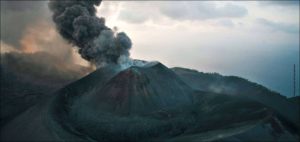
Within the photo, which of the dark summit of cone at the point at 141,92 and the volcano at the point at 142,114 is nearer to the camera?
the volcano at the point at 142,114

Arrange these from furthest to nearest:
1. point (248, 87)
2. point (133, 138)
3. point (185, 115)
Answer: point (248, 87), point (185, 115), point (133, 138)

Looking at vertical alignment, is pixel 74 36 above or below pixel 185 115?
above

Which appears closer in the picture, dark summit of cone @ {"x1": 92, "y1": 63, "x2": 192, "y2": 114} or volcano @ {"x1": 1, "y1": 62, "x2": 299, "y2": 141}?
volcano @ {"x1": 1, "y1": 62, "x2": 299, "y2": 141}

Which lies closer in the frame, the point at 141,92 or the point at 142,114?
the point at 142,114

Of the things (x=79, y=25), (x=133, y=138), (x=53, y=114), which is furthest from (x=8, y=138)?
(x=79, y=25)

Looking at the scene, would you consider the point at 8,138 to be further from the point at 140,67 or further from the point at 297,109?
the point at 297,109

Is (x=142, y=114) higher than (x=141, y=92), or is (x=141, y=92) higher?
(x=141, y=92)

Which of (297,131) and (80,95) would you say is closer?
(297,131)

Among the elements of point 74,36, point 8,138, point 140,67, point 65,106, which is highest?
point 74,36
